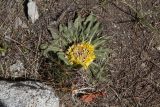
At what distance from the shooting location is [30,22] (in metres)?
3.72

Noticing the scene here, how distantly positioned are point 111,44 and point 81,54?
0.39 m

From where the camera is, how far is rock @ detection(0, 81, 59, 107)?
3289mm

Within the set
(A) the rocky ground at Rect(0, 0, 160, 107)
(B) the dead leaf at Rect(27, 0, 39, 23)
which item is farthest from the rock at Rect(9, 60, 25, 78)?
(B) the dead leaf at Rect(27, 0, 39, 23)

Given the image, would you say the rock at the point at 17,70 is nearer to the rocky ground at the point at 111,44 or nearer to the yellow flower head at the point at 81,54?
the rocky ground at the point at 111,44

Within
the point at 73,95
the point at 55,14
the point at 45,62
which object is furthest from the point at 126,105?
the point at 55,14

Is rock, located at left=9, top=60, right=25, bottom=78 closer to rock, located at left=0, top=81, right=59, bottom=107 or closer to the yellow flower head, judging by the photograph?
rock, located at left=0, top=81, right=59, bottom=107

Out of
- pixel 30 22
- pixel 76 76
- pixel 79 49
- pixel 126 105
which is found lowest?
pixel 126 105

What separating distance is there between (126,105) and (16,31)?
49.6 inches

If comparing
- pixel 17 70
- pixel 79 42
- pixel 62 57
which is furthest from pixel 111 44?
pixel 17 70

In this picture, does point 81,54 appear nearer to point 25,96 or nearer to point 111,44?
point 111,44

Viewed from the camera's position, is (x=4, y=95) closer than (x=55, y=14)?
Yes

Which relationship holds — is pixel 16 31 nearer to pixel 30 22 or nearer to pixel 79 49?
pixel 30 22

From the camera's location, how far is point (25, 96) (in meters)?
3.32

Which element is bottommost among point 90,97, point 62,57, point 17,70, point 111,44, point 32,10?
point 90,97
